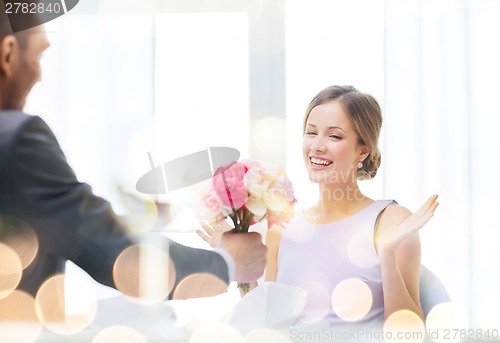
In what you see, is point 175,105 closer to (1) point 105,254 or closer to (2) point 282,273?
(2) point 282,273

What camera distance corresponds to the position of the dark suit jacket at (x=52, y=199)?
131 centimetres

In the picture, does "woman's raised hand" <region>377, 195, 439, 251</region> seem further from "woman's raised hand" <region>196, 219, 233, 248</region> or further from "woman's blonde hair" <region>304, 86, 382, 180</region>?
"woman's raised hand" <region>196, 219, 233, 248</region>

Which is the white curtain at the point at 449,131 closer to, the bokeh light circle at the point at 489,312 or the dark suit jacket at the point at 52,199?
the bokeh light circle at the point at 489,312

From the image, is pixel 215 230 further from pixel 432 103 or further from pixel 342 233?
pixel 432 103

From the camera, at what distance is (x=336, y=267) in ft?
8.49

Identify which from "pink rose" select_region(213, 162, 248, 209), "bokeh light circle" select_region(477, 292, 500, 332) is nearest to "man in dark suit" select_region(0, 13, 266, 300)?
"pink rose" select_region(213, 162, 248, 209)

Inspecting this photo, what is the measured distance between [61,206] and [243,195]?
797 mm

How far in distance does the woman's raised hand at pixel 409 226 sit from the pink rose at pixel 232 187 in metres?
0.63

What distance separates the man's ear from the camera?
1.48 meters

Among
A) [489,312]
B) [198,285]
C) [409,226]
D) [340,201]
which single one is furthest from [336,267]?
[489,312]

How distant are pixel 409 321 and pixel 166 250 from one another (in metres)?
1.23

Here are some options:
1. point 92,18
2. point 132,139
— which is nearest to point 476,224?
point 132,139

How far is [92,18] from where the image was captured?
3.50 metres

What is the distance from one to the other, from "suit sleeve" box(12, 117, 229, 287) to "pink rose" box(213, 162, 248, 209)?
26.1 inches
